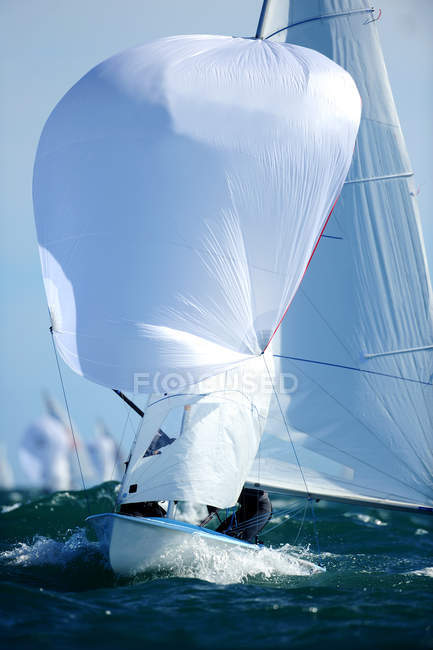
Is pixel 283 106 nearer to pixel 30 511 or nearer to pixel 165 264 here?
pixel 165 264

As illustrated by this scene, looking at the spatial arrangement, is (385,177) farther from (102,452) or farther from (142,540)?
(102,452)

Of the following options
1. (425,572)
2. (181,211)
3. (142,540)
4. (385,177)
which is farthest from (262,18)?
(425,572)

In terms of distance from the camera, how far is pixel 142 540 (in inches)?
281

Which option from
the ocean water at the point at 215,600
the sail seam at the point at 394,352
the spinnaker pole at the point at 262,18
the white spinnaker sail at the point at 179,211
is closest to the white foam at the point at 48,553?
the ocean water at the point at 215,600

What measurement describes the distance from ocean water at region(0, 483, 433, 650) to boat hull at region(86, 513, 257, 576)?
0.13 m

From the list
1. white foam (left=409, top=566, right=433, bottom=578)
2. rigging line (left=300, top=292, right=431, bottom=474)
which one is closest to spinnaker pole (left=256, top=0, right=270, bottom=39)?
rigging line (left=300, top=292, right=431, bottom=474)

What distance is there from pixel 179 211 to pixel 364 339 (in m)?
3.20

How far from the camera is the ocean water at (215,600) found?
19.0 feet

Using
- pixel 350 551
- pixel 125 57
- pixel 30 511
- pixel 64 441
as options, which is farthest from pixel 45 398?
pixel 125 57

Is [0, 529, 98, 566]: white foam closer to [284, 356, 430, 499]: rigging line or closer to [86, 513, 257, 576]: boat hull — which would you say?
[86, 513, 257, 576]: boat hull

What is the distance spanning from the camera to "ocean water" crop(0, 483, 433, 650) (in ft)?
19.0

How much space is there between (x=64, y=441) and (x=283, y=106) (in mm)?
38359

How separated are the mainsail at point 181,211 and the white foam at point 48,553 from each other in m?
1.27

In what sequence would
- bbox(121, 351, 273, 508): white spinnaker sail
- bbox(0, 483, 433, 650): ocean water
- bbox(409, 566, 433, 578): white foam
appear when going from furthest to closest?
bbox(409, 566, 433, 578): white foam
bbox(121, 351, 273, 508): white spinnaker sail
bbox(0, 483, 433, 650): ocean water
